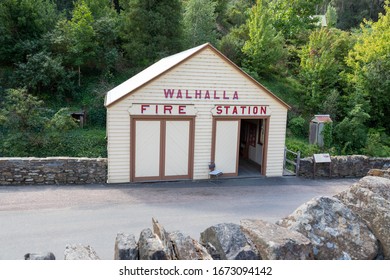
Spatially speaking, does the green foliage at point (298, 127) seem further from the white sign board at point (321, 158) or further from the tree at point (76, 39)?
the tree at point (76, 39)

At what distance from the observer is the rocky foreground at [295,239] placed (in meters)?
3.34

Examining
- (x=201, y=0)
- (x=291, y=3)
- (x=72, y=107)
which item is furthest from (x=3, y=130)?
(x=291, y=3)

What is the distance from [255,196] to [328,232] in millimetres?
9911

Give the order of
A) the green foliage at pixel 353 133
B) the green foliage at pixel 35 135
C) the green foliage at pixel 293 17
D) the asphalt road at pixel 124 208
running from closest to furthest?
the asphalt road at pixel 124 208 → the green foliage at pixel 35 135 → the green foliage at pixel 353 133 → the green foliage at pixel 293 17

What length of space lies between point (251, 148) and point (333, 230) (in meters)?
15.4

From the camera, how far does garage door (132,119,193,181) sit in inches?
571

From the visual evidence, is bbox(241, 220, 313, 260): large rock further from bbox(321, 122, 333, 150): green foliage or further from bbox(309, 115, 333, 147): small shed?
bbox(321, 122, 333, 150): green foliage

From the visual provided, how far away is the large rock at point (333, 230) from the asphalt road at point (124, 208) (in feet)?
18.8

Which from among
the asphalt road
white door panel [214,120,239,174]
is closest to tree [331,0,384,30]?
white door panel [214,120,239,174]

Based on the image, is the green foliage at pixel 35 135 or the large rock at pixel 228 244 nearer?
the large rock at pixel 228 244

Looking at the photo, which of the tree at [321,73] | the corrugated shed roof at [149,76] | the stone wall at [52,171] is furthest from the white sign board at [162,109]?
the tree at [321,73]

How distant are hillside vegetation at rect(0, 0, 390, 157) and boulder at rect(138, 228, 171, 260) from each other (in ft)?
52.0

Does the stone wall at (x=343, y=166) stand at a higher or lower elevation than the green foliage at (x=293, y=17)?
lower

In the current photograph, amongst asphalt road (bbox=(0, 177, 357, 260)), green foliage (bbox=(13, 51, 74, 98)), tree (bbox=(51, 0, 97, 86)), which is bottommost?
asphalt road (bbox=(0, 177, 357, 260))
